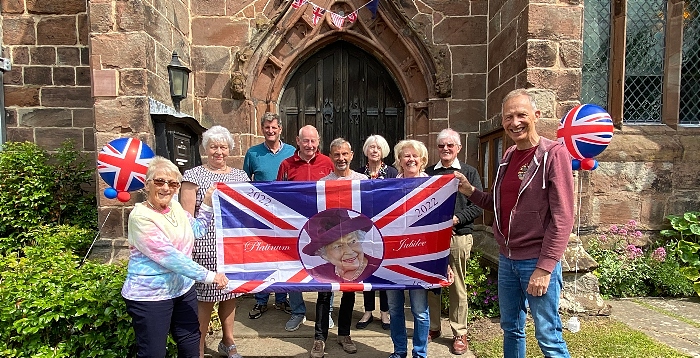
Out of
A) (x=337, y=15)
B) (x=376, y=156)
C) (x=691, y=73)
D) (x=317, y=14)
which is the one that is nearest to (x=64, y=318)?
(x=376, y=156)

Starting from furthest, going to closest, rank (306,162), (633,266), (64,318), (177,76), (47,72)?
1. (47,72)
2. (633,266)
3. (177,76)
4. (306,162)
5. (64,318)

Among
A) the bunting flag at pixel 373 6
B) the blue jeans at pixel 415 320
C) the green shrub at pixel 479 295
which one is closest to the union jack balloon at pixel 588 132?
the green shrub at pixel 479 295

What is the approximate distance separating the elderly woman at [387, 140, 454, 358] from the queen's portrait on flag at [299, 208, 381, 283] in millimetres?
306

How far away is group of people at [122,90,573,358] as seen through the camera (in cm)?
217

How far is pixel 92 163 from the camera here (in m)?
5.31

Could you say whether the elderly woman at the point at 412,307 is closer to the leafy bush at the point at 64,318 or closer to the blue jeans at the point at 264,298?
the blue jeans at the point at 264,298

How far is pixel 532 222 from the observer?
2.20 m

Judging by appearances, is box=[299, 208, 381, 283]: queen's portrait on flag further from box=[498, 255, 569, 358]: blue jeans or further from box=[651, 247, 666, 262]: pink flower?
box=[651, 247, 666, 262]: pink flower

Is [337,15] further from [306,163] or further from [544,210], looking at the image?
[544,210]

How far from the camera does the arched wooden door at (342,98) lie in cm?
567

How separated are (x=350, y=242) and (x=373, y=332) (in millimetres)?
1189

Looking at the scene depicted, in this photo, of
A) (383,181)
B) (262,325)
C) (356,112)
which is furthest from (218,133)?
(356,112)

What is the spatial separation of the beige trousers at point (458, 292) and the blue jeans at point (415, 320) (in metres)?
0.60

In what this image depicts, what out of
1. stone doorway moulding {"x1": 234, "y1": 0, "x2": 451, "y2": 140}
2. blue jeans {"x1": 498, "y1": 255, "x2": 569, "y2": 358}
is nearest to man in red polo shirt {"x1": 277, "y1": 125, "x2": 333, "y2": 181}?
blue jeans {"x1": 498, "y1": 255, "x2": 569, "y2": 358}
